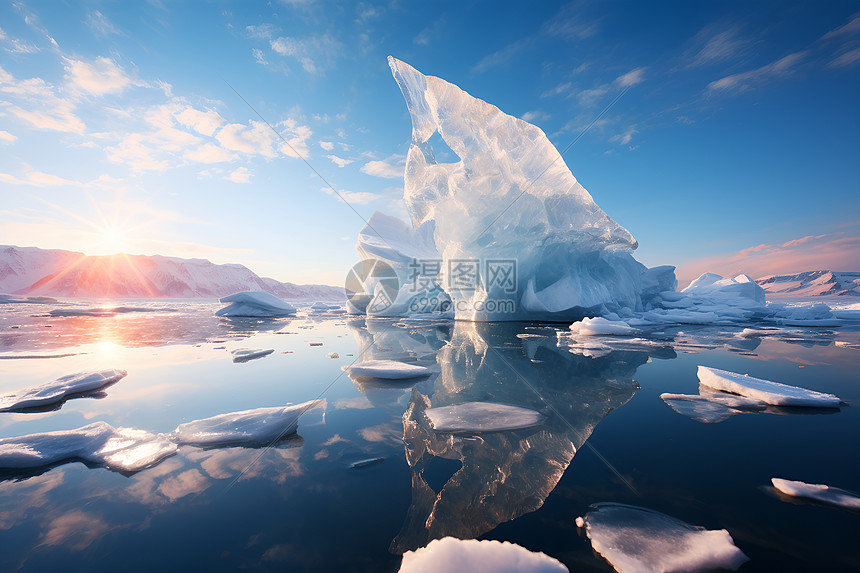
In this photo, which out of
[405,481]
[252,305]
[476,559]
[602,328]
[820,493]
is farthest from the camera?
[252,305]

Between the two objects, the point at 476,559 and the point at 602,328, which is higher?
the point at 602,328

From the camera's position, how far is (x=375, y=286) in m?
19.0

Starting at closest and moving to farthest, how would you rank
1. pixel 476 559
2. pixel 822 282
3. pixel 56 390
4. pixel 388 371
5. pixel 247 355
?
pixel 476 559, pixel 56 390, pixel 388 371, pixel 247 355, pixel 822 282

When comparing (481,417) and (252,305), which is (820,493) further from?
(252,305)

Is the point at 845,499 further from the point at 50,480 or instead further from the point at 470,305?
the point at 470,305

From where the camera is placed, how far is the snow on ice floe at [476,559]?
1128 mm

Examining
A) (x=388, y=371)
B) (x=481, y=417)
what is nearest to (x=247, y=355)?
(x=388, y=371)

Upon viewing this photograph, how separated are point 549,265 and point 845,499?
37.7 ft

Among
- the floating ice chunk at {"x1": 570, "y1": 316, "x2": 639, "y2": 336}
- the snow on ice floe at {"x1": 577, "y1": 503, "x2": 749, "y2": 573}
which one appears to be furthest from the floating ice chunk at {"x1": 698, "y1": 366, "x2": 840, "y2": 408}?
the floating ice chunk at {"x1": 570, "y1": 316, "x2": 639, "y2": 336}

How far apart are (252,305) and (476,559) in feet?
60.8

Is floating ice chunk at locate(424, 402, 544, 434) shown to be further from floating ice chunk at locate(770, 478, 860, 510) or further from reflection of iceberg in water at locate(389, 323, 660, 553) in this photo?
floating ice chunk at locate(770, 478, 860, 510)

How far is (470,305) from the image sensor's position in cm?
1352

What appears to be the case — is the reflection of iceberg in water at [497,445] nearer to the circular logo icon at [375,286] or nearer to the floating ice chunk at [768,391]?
the floating ice chunk at [768,391]

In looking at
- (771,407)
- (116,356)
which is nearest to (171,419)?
(116,356)
